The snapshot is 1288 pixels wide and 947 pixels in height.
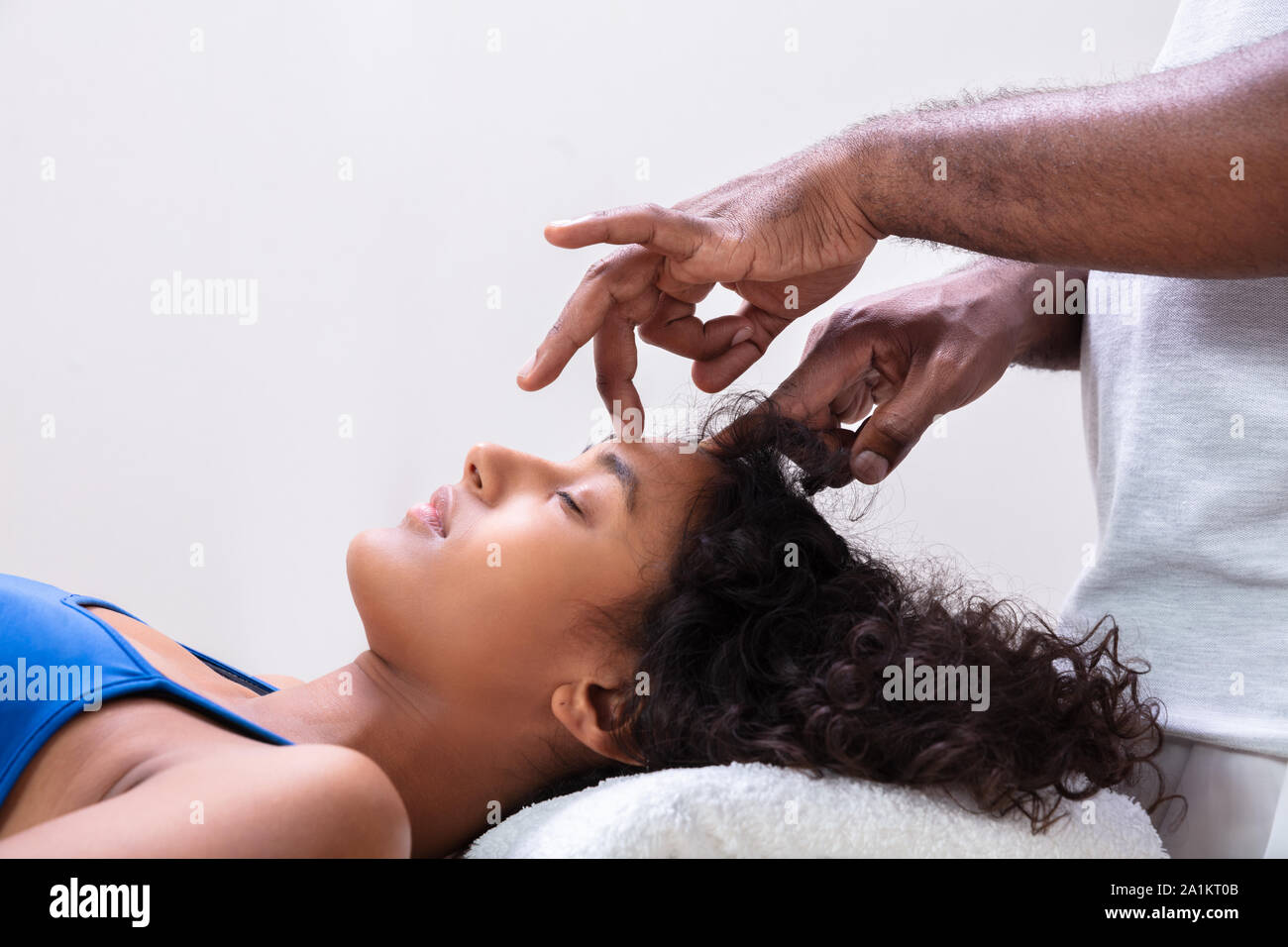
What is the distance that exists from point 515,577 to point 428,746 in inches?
8.1

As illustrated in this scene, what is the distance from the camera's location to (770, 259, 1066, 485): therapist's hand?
1330mm

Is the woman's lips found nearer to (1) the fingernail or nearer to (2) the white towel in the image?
(2) the white towel

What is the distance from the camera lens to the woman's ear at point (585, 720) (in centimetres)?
117

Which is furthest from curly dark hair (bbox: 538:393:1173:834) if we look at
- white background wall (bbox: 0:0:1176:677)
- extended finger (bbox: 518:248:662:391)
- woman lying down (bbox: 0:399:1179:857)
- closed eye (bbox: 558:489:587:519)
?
white background wall (bbox: 0:0:1176:677)

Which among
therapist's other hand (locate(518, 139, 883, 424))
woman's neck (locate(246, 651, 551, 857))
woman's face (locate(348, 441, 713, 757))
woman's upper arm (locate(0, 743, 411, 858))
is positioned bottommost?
woman's neck (locate(246, 651, 551, 857))

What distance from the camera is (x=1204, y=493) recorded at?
4.09 ft

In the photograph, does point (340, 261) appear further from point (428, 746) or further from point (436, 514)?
point (428, 746)

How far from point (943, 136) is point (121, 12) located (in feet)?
6.23

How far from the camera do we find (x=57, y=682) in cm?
106

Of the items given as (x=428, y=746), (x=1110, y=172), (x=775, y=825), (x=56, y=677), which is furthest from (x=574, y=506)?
(x=1110, y=172)

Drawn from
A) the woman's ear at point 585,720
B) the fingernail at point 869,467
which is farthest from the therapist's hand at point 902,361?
the woman's ear at point 585,720

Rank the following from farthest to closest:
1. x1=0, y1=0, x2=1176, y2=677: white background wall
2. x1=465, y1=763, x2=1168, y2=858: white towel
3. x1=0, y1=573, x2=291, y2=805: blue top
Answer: x1=0, y1=0, x2=1176, y2=677: white background wall, x1=0, y1=573, x2=291, y2=805: blue top, x1=465, y1=763, x2=1168, y2=858: white towel

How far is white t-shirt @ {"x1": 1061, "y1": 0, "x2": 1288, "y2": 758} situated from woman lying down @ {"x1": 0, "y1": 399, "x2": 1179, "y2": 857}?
0.21 feet
